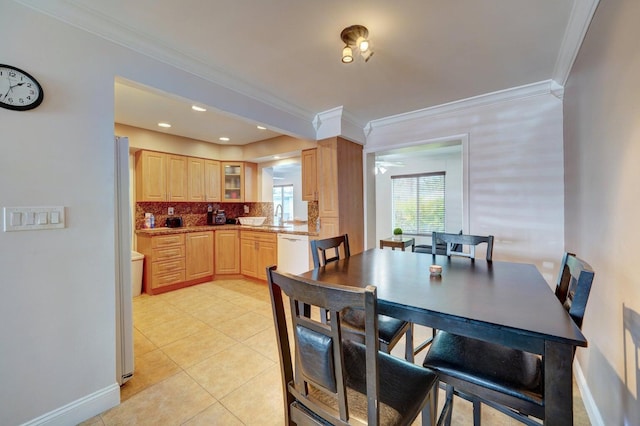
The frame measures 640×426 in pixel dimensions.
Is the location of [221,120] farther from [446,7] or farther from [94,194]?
[446,7]

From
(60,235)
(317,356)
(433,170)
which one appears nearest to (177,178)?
(60,235)

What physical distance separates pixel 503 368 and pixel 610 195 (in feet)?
3.40

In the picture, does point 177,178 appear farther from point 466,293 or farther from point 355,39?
point 466,293

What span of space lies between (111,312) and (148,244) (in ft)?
7.80

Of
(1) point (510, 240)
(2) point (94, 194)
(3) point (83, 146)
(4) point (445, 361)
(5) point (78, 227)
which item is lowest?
(4) point (445, 361)

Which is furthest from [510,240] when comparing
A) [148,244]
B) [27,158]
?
[148,244]

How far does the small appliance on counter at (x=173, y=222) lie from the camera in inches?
174

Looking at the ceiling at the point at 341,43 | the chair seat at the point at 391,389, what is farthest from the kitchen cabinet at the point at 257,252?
the chair seat at the point at 391,389

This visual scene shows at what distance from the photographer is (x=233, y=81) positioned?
2400 millimetres

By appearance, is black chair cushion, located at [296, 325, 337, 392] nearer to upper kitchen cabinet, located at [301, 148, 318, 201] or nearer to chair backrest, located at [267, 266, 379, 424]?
chair backrest, located at [267, 266, 379, 424]

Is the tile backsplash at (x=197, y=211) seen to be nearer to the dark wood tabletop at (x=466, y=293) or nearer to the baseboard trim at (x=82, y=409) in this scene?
the dark wood tabletop at (x=466, y=293)

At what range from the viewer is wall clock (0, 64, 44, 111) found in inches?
52.3

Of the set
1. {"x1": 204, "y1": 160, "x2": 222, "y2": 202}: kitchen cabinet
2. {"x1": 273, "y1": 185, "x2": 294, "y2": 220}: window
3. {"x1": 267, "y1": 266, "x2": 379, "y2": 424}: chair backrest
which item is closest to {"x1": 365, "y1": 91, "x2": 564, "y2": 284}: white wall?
{"x1": 267, "y1": 266, "x2": 379, "y2": 424}: chair backrest

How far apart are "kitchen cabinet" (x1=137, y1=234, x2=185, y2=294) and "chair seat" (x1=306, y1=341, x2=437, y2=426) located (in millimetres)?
3558
